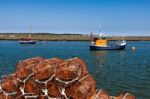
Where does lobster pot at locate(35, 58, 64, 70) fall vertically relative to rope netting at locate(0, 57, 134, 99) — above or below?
above

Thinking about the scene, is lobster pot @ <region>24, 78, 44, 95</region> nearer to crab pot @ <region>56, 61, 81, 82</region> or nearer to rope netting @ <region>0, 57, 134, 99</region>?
rope netting @ <region>0, 57, 134, 99</region>

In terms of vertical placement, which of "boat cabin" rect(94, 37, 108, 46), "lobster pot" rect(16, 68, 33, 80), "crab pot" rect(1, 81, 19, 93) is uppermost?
"lobster pot" rect(16, 68, 33, 80)

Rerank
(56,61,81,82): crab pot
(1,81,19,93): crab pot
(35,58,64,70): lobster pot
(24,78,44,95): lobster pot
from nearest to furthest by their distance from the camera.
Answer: (56,61,81,82): crab pot
(24,78,44,95): lobster pot
(35,58,64,70): lobster pot
(1,81,19,93): crab pot

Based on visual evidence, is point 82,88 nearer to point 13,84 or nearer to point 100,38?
point 13,84

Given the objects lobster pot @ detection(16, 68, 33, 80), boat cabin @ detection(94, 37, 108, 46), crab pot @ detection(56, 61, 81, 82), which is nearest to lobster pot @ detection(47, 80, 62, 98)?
crab pot @ detection(56, 61, 81, 82)

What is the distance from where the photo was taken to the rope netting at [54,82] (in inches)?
483

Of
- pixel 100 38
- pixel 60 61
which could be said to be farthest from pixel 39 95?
pixel 100 38

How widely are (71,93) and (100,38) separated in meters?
97.7

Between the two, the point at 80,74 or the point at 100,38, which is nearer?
the point at 80,74

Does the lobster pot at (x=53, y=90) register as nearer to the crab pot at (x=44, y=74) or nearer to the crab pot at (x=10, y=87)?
the crab pot at (x=44, y=74)

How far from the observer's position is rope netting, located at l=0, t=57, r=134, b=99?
12.3m

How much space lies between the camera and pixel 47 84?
40.7 feet

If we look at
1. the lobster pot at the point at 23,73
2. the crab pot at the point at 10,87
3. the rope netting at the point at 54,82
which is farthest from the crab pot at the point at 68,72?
the crab pot at the point at 10,87

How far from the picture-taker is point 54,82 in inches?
486
